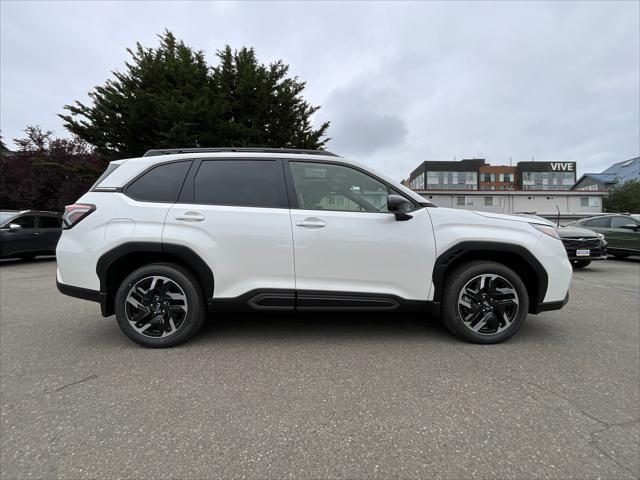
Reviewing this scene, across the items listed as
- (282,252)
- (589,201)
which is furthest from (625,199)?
(282,252)

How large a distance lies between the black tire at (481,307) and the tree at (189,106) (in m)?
12.0

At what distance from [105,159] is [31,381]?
14570 mm

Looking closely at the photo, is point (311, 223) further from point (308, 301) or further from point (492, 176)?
point (492, 176)

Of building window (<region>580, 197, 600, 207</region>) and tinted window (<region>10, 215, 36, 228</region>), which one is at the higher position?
building window (<region>580, 197, 600, 207</region>)

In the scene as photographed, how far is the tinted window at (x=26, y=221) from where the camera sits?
9587 mm

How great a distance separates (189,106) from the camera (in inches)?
485

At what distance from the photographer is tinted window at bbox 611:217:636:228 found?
999cm

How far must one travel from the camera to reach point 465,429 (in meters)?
1.82

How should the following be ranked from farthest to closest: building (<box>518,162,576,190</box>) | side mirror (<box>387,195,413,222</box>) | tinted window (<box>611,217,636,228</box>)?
building (<box>518,162,576,190</box>) < tinted window (<box>611,217,636,228</box>) < side mirror (<box>387,195,413,222</box>)

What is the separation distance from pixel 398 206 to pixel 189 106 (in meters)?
12.1

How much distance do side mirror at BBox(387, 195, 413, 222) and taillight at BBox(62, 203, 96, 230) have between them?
263 cm

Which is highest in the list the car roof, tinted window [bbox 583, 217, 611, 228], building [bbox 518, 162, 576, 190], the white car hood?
building [bbox 518, 162, 576, 190]

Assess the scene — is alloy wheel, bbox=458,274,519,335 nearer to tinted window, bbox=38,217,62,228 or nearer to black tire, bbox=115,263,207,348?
black tire, bbox=115,263,207,348

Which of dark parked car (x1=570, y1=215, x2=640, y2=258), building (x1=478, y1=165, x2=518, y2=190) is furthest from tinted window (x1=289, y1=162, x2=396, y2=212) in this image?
building (x1=478, y1=165, x2=518, y2=190)
